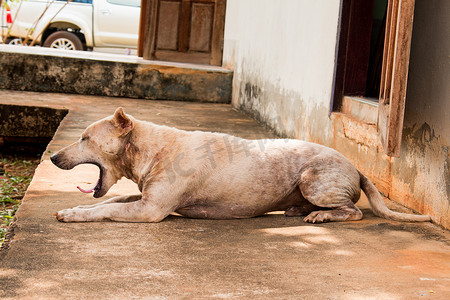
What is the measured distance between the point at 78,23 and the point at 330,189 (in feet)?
48.0

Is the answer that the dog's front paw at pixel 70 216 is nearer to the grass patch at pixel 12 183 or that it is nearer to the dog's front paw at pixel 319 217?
the grass patch at pixel 12 183

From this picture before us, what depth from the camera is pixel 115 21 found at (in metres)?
18.3

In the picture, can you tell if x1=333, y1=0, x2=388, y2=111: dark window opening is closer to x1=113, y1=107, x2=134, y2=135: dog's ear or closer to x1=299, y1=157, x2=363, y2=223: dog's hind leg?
x1=299, y1=157, x2=363, y2=223: dog's hind leg

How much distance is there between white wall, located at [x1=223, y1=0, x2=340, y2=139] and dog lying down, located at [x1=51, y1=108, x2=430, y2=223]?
2.11 meters

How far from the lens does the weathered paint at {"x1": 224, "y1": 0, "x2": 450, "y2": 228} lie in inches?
195

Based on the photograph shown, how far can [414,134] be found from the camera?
17.4 ft

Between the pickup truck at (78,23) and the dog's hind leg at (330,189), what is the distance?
1426cm

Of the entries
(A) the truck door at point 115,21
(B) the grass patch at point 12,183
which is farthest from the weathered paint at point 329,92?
(A) the truck door at point 115,21

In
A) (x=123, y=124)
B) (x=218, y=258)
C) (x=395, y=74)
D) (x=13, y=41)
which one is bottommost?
(x=218, y=258)

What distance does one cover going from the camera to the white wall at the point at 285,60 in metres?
7.23

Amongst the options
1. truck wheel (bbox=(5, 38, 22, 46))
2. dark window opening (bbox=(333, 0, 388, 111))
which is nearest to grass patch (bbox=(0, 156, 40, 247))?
dark window opening (bbox=(333, 0, 388, 111))

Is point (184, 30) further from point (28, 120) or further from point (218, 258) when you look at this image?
point (218, 258)

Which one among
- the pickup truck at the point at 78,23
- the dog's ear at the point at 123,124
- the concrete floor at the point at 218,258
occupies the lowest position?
the concrete floor at the point at 218,258

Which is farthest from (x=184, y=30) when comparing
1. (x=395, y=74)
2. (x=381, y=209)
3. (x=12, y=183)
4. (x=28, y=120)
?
(x=381, y=209)
